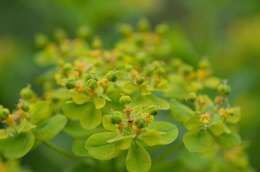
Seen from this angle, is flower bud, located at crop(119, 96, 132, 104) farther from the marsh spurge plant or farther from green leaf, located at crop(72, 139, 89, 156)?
green leaf, located at crop(72, 139, 89, 156)

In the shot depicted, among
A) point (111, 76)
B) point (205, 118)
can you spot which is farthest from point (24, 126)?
point (205, 118)

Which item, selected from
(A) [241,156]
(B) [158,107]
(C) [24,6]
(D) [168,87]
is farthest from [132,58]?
(C) [24,6]

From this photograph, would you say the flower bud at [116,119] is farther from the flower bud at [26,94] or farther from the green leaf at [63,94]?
the flower bud at [26,94]

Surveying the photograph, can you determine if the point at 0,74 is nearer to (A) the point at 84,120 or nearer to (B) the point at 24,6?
(B) the point at 24,6

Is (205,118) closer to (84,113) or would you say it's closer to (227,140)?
(227,140)

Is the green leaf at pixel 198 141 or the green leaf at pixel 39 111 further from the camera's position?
the green leaf at pixel 39 111

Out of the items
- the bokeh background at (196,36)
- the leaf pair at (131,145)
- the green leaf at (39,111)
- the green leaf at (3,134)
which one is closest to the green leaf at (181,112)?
the leaf pair at (131,145)
